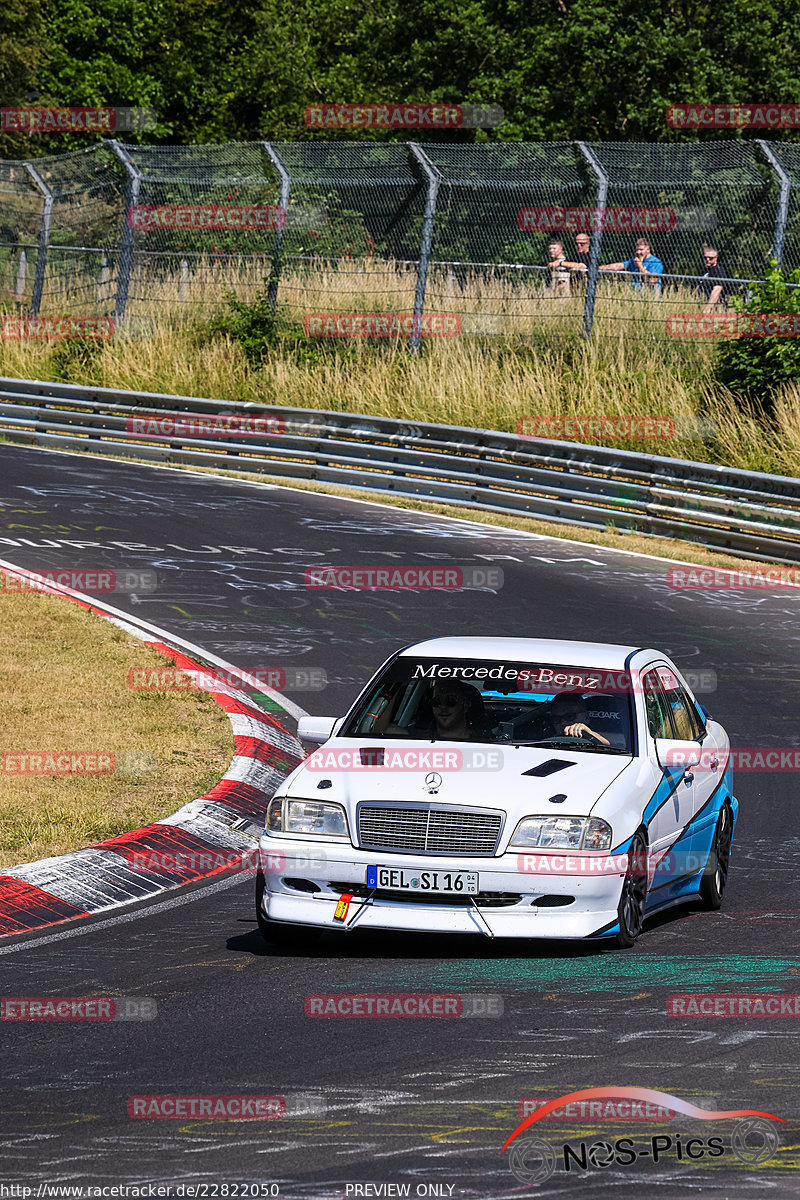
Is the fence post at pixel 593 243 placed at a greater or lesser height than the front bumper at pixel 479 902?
greater

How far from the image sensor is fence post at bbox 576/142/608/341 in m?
24.1

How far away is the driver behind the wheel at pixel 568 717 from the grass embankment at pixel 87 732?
111 inches

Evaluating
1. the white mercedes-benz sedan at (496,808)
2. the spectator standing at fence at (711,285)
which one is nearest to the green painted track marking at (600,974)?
the white mercedes-benz sedan at (496,808)

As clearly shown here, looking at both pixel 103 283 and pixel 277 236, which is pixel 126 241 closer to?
Answer: pixel 103 283

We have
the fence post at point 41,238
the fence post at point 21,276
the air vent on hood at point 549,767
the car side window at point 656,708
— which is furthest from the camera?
the fence post at point 21,276

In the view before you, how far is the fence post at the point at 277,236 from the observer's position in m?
27.5

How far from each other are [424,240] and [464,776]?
1899 cm

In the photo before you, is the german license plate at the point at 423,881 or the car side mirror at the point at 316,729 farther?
the car side mirror at the point at 316,729

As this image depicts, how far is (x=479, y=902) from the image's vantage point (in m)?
7.57

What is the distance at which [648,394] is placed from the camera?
2377 cm

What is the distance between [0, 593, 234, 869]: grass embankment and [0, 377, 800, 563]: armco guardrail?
8401 millimetres

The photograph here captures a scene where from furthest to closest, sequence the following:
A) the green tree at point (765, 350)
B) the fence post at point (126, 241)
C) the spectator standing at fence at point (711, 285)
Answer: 1. the fence post at point (126, 241)
2. the spectator standing at fence at point (711, 285)
3. the green tree at point (765, 350)

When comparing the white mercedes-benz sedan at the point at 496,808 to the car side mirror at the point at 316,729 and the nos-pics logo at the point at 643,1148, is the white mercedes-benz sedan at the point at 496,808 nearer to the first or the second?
the car side mirror at the point at 316,729

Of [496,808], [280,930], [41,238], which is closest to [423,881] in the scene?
[496,808]
